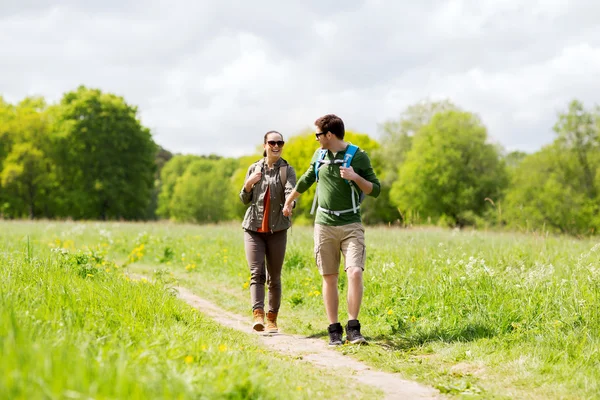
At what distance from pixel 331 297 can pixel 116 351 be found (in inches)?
128

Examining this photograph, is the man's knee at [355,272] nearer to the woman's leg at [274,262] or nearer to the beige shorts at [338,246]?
the beige shorts at [338,246]

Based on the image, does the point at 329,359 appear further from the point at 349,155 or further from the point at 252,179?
the point at 252,179

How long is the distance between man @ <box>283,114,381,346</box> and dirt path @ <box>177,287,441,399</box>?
14.5 inches

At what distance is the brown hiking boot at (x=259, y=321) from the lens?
268 inches

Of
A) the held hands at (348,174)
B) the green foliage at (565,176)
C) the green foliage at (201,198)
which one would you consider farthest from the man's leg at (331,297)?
the green foliage at (201,198)

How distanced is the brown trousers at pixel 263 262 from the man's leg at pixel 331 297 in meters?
1.01

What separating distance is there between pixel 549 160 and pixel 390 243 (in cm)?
3901

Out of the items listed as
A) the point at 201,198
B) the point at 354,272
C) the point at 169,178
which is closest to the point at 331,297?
the point at 354,272

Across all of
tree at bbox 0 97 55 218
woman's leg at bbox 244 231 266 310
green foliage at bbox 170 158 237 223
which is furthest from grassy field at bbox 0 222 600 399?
green foliage at bbox 170 158 237 223

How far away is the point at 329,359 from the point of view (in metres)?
5.45

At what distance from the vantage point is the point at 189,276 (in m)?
12.0

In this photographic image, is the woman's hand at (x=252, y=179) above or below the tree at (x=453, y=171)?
below

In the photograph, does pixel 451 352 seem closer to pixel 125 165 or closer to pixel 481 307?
pixel 481 307

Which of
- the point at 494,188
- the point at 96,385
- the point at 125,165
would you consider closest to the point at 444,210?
the point at 494,188
